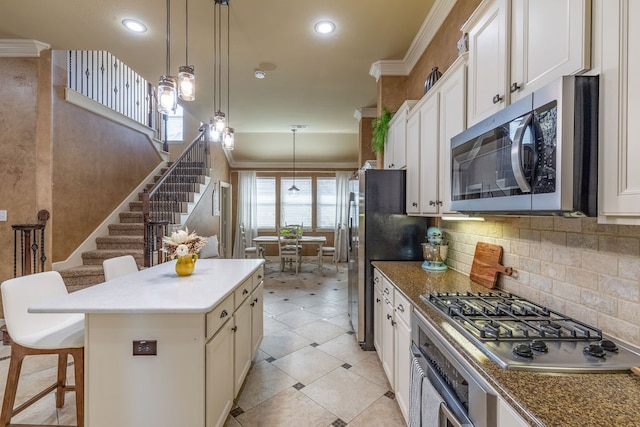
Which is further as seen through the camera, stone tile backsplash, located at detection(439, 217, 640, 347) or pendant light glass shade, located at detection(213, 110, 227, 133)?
pendant light glass shade, located at detection(213, 110, 227, 133)

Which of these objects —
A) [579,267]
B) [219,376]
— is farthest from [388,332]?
[579,267]

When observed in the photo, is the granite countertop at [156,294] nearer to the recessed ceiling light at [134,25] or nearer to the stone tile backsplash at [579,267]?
the stone tile backsplash at [579,267]

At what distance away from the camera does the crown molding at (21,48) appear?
336 centimetres

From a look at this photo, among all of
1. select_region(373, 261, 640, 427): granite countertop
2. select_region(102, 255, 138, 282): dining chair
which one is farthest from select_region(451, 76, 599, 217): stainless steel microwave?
select_region(102, 255, 138, 282): dining chair

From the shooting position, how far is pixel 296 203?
8898 mm

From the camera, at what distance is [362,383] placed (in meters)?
2.48

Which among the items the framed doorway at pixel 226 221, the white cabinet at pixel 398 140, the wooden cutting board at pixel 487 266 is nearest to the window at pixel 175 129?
the framed doorway at pixel 226 221

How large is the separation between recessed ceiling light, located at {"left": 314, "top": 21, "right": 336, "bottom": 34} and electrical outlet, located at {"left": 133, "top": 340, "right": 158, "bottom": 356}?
2937mm

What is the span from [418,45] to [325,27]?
98 centimetres

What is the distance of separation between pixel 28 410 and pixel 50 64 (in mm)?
3537

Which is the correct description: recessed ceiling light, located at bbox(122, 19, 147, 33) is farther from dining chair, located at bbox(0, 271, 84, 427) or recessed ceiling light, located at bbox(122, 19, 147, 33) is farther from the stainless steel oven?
the stainless steel oven

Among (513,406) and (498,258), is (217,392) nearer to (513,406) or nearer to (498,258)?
(513,406)

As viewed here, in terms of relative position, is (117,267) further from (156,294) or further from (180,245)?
(156,294)

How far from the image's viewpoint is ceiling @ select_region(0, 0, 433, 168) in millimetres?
2725
